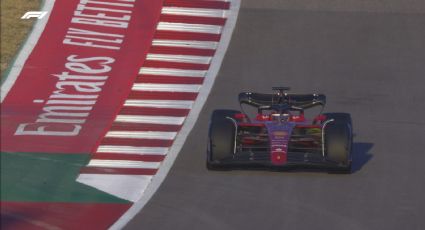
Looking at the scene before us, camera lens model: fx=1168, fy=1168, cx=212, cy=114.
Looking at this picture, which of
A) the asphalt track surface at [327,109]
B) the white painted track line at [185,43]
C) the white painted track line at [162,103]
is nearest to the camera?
the asphalt track surface at [327,109]

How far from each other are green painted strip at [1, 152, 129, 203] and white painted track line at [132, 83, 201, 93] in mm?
3685

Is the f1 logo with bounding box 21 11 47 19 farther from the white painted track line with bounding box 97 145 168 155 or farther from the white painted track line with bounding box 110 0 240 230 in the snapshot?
the white painted track line with bounding box 97 145 168 155

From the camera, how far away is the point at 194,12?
2192 centimetres

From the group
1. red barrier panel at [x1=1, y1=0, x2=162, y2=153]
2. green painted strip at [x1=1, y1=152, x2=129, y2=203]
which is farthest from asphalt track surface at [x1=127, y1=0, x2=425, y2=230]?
red barrier panel at [x1=1, y1=0, x2=162, y2=153]

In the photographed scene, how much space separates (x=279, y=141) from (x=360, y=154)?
1.73 meters

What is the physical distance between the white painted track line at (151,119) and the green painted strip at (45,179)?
79.3 inches

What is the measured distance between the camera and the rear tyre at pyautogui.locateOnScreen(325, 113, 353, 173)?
13906 mm

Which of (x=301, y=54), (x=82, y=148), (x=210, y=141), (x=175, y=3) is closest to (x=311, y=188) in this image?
(x=210, y=141)

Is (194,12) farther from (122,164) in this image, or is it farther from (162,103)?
(122,164)

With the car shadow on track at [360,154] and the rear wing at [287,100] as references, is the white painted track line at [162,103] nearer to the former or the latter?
the rear wing at [287,100]

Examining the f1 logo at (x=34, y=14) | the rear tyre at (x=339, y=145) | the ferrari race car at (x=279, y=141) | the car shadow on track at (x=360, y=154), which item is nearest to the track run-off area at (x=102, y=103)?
the f1 logo at (x=34, y=14)

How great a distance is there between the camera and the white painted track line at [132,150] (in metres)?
15.2

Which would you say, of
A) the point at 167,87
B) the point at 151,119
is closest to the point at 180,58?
the point at 167,87

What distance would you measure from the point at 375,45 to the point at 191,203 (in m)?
8.97
